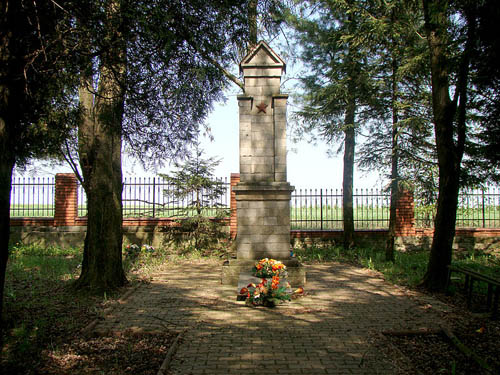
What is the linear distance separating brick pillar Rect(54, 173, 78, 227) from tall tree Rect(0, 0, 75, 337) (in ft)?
30.3

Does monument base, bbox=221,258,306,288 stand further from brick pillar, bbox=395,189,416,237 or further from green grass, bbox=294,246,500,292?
brick pillar, bbox=395,189,416,237

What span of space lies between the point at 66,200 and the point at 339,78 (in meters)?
11.0

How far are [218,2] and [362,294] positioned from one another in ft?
21.0

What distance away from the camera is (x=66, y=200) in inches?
553

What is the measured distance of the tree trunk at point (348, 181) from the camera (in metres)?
13.8

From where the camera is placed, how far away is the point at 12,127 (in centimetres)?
448

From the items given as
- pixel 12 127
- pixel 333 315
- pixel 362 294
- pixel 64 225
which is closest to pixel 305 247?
pixel 362 294

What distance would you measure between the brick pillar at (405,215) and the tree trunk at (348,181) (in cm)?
190

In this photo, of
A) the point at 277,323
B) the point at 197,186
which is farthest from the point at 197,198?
the point at 277,323

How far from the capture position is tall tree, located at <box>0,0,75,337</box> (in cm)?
431

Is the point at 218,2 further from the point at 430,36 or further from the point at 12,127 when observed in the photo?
the point at 430,36

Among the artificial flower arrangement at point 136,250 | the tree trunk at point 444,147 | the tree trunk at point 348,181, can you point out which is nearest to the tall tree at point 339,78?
the tree trunk at point 348,181

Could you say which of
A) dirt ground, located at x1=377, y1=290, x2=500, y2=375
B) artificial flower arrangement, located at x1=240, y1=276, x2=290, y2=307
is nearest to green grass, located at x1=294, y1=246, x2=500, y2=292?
dirt ground, located at x1=377, y1=290, x2=500, y2=375

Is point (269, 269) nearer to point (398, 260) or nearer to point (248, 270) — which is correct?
point (248, 270)
